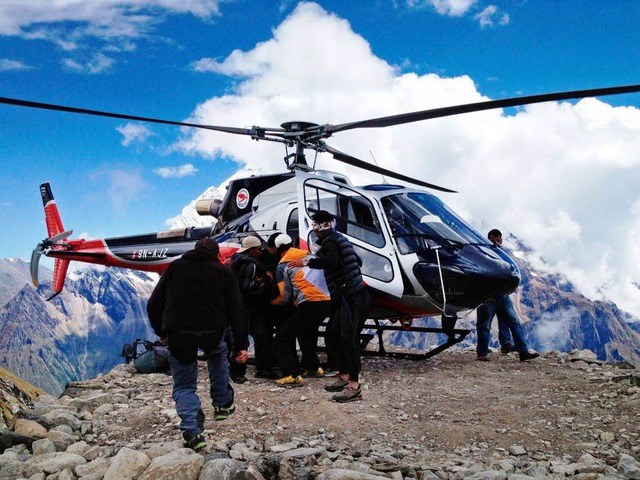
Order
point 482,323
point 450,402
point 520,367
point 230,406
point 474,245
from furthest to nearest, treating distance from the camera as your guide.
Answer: point 482,323, point 520,367, point 474,245, point 450,402, point 230,406

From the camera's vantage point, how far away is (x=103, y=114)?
8.41 metres

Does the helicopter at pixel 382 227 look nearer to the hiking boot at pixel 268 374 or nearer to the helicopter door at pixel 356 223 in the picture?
the helicopter door at pixel 356 223

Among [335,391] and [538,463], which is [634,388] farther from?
[335,391]

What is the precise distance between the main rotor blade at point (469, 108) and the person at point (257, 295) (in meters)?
2.39

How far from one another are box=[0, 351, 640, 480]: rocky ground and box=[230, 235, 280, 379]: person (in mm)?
358

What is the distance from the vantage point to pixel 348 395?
7.07 m

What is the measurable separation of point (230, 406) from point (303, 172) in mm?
4832

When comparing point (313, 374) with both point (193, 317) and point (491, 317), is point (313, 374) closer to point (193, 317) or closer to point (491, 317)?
point (193, 317)

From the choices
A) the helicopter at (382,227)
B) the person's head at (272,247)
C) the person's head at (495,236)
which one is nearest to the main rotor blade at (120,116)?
the helicopter at (382,227)

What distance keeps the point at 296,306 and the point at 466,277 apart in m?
2.45

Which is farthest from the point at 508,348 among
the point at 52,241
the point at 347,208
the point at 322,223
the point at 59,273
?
the point at 59,273

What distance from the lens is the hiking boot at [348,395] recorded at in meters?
7.04

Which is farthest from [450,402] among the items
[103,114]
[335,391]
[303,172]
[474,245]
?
[103,114]

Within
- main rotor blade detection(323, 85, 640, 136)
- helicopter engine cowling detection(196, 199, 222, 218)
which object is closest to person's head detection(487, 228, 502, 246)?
main rotor blade detection(323, 85, 640, 136)
